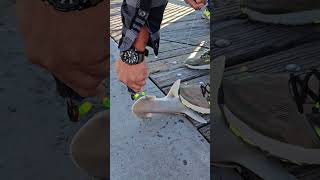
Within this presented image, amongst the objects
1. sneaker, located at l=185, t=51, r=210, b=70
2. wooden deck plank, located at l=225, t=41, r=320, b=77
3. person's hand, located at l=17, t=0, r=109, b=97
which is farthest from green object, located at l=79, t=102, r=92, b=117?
sneaker, located at l=185, t=51, r=210, b=70

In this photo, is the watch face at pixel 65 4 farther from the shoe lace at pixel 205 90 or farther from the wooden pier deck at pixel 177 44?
the shoe lace at pixel 205 90

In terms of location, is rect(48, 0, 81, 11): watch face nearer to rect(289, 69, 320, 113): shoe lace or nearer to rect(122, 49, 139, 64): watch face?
rect(122, 49, 139, 64): watch face

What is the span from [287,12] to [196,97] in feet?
2.13

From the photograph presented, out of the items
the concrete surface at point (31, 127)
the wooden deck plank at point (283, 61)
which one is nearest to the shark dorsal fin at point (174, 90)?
the wooden deck plank at point (283, 61)

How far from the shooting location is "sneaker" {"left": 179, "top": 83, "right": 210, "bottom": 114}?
1496mm

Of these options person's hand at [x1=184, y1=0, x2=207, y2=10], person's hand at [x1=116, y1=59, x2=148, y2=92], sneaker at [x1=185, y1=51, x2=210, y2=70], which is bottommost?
sneaker at [x1=185, y1=51, x2=210, y2=70]

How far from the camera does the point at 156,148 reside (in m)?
1.32

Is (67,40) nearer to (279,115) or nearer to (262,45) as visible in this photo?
(279,115)

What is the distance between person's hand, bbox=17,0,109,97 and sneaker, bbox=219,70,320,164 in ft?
1.33

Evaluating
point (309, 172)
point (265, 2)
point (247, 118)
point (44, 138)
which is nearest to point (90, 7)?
point (247, 118)

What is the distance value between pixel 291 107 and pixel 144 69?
40 cm

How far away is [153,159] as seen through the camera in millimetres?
1263

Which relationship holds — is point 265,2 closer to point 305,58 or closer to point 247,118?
point 305,58

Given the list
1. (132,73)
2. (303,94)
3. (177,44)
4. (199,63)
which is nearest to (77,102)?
(132,73)
